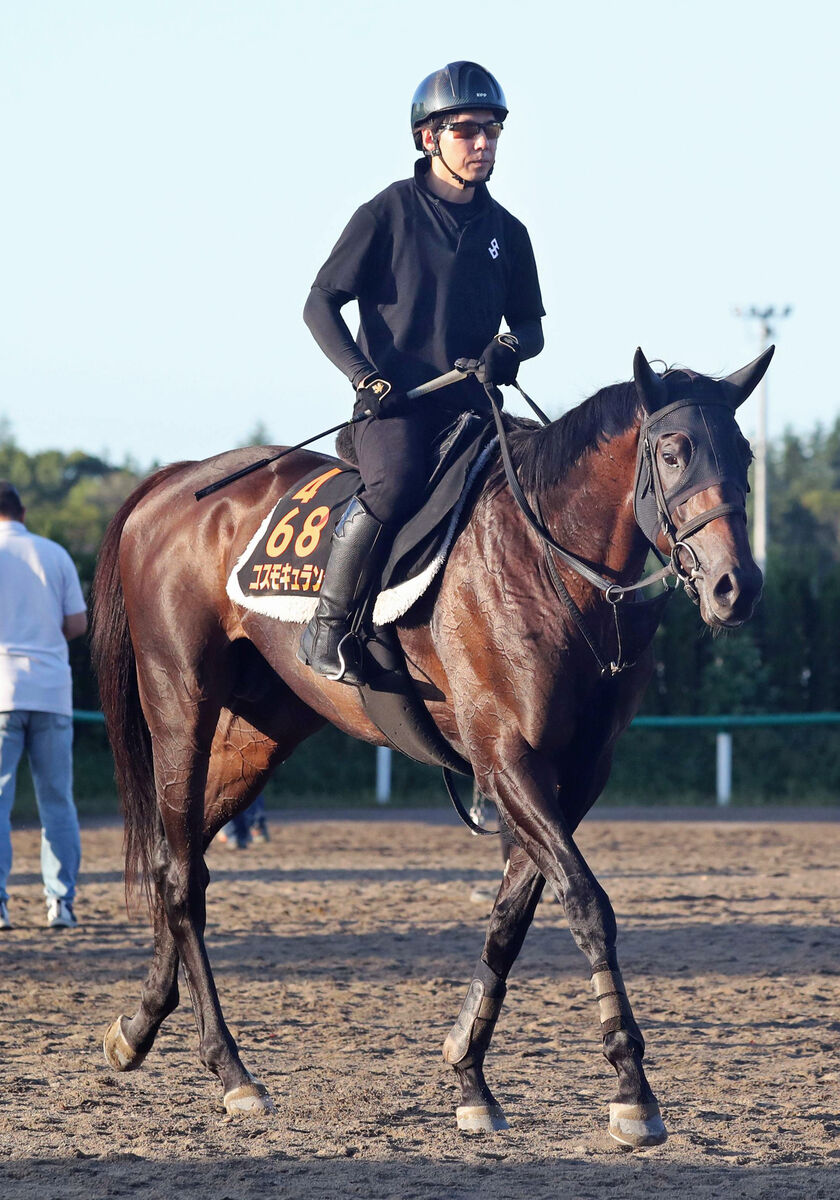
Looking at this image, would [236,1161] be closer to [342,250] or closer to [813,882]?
[342,250]

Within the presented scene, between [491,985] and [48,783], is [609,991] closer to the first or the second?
[491,985]

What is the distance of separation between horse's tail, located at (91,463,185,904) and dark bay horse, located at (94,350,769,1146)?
4 centimetres

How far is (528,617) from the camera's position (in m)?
4.82

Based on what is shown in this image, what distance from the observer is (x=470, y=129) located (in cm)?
537

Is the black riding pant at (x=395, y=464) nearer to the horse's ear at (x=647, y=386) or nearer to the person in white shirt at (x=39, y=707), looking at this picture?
the horse's ear at (x=647, y=386)

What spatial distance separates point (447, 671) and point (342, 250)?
1559 millimetres

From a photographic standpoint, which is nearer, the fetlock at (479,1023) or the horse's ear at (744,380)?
the horse's ear at (744,380)

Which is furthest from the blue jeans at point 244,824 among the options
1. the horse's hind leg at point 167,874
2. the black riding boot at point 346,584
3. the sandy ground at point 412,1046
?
the black riding boot at point 346,584

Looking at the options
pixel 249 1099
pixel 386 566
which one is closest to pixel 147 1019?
pixel 249 1099

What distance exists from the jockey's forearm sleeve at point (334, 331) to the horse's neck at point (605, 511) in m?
0.89

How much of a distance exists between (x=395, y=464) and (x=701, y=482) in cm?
122

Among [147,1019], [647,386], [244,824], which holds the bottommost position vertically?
[244,824]

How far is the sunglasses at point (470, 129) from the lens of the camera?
17.5 ft

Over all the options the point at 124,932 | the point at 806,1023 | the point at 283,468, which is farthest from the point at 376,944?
the point at 283,468
